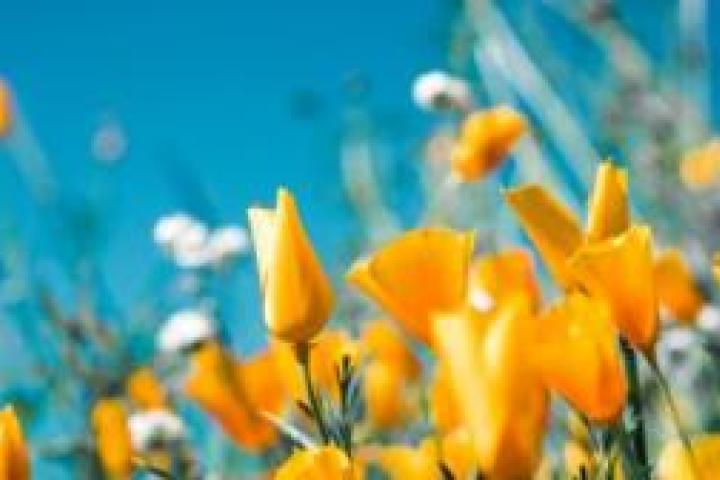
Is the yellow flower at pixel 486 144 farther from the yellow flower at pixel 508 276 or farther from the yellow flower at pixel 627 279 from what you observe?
the yellow flower at pixel 627 279

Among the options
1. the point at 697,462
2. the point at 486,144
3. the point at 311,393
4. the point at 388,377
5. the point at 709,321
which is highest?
the point at 486,144

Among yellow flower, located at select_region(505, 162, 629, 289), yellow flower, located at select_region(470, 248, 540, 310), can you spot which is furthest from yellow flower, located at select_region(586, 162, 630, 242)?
yellow flower, located at select_region(470, 248, 540, 310)

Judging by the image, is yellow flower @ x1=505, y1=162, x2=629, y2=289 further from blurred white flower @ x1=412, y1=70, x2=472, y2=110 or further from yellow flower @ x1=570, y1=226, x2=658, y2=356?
blurred white flower @ x1=412, y1=70, x2=472, y2=110

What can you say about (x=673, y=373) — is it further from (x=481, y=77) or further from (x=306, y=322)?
(x=306, y=322)

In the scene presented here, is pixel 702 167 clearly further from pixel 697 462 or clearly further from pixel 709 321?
pixel 697 462

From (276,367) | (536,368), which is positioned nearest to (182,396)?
(276,367)

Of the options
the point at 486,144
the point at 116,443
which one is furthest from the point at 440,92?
the point at 116,443
